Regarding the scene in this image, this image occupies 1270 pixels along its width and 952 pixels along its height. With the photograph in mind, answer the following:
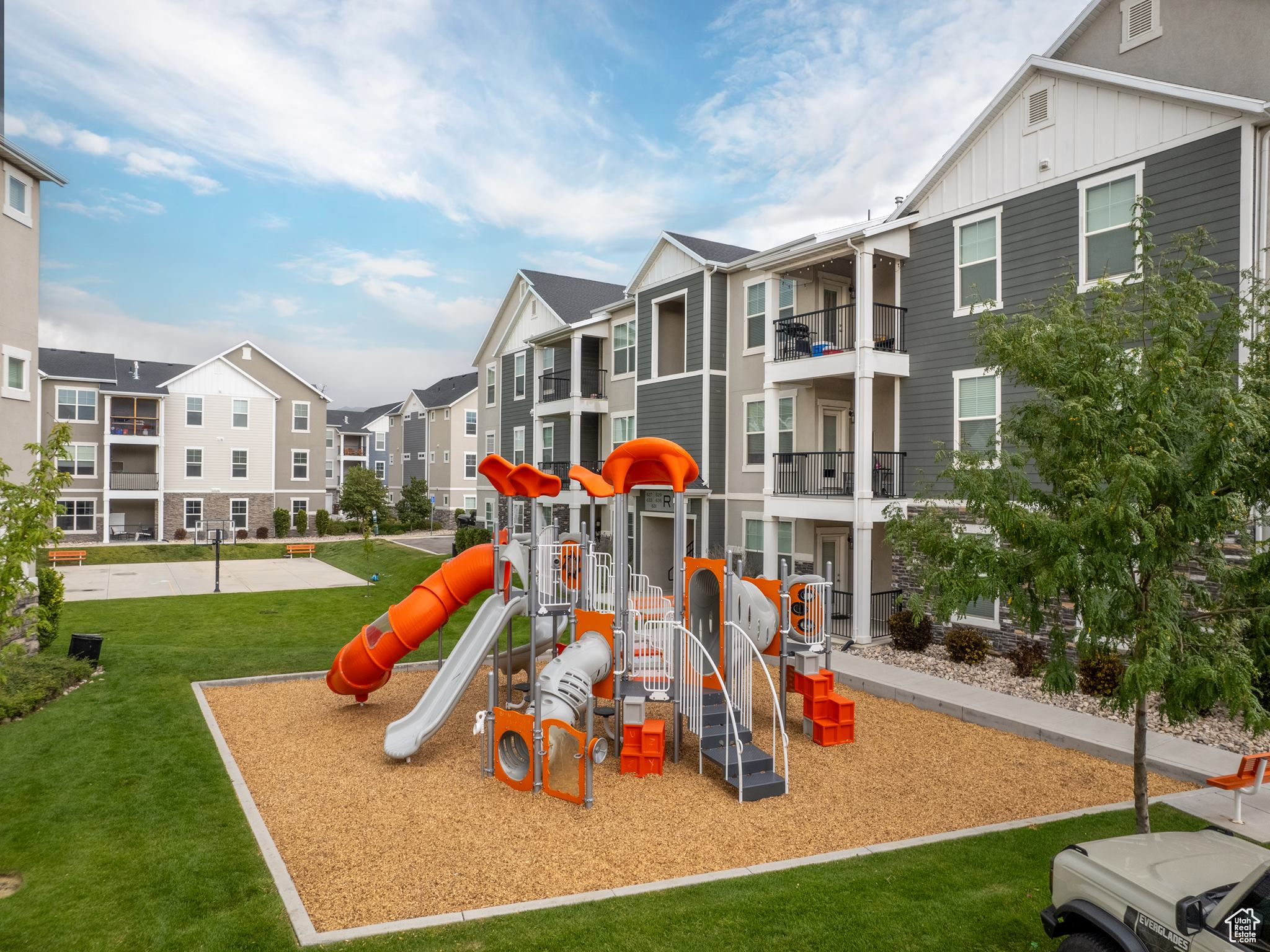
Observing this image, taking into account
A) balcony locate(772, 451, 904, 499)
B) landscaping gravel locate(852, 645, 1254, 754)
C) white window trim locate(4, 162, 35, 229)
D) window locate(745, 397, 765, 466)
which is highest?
white window trim locate(4, 162, 35, 229)

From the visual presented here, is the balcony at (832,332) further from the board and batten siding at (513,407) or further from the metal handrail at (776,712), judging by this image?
the board and batten siding at (513,407)

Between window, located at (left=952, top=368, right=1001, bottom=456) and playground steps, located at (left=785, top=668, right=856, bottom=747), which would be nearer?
playground steps, located at (left=785, top=668, right=856, bottom=747)

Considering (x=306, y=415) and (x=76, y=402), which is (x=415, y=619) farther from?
(x=76, y=402)

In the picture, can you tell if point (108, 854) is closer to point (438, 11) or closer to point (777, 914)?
point (777, 914)

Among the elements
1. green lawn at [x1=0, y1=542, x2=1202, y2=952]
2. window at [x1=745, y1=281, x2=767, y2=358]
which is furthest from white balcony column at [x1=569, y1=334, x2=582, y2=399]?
green lawn at [x1=0, y1=542, x2=1202, y2=952]

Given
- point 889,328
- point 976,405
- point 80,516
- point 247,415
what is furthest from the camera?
point 247,415

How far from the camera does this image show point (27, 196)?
1683 centimetres

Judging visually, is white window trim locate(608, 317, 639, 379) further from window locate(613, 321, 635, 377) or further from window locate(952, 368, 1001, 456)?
window locate(952, 368, 1001, 456)

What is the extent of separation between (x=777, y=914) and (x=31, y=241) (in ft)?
65.3

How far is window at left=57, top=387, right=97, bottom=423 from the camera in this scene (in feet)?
147

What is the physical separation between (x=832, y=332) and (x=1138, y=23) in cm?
908

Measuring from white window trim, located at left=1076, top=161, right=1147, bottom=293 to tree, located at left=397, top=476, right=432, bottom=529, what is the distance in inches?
1832

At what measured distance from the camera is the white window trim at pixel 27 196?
1614cm

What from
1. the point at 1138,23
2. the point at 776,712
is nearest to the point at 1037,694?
the point at 776,712
